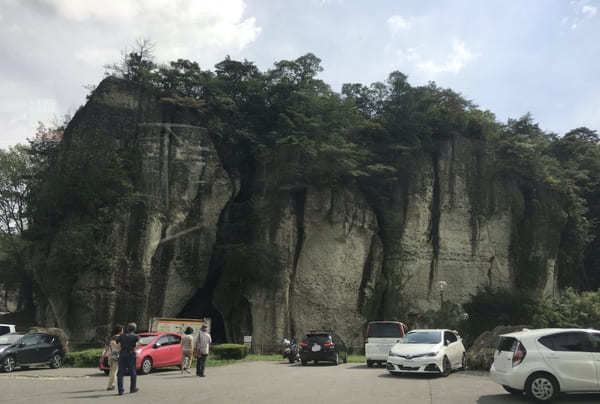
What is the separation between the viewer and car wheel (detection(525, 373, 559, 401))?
35.4 ft

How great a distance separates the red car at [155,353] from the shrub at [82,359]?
3093 millimetres

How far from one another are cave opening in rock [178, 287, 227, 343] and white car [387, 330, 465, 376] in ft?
80.3

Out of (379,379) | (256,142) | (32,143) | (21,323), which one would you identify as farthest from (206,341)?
(32,143)

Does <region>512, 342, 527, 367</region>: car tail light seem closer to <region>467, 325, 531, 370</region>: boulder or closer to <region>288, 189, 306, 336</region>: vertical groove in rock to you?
<region>467, 325, 531, 370</region>: boulder

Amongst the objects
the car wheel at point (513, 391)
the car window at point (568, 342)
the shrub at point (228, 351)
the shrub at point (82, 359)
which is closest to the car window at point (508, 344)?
the car window at point (568, 342)

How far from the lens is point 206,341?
16891mm

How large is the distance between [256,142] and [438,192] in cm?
1475

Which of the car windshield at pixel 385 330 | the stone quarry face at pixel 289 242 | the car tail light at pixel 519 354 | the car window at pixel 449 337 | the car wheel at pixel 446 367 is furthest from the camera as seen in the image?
the stone quarry face at pixel 289 242

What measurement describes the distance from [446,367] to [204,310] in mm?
27007

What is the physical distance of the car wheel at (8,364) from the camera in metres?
19.1

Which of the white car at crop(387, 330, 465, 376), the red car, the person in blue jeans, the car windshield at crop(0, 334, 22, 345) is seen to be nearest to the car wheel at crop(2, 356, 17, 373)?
the car windshield at crop(0, 334, 22, 345)

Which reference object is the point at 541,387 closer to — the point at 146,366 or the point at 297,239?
the point at 146,366

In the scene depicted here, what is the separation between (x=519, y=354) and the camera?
444 inches

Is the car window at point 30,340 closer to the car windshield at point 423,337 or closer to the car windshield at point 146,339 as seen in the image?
the car windshield at point 146,339
